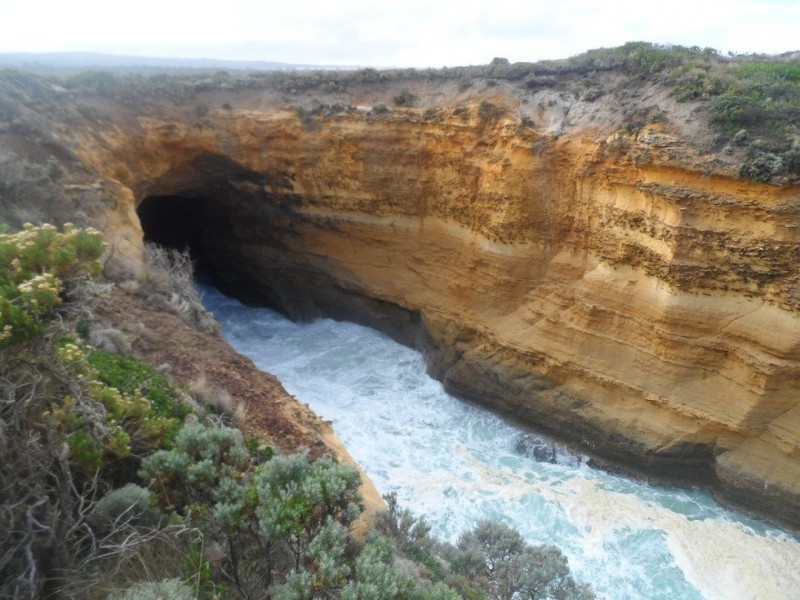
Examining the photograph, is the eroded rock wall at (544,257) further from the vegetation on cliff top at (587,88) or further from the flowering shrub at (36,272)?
the flowering shrub at (36,272)

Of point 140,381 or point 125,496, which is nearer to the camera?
point 125,496

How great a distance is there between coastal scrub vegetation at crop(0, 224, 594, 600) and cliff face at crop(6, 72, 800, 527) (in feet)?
19.5

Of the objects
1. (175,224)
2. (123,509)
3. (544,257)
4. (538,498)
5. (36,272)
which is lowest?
(538,498)

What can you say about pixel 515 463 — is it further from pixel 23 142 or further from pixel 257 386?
pixel 23 142

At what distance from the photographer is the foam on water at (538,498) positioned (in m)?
8.40

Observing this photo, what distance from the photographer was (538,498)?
31.9ft

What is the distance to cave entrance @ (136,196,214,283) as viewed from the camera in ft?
59.4

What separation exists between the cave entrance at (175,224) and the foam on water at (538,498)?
21.9ft

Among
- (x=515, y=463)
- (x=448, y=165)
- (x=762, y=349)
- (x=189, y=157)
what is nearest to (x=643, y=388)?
(x=762, y=349)

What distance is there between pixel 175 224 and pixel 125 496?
628 inches

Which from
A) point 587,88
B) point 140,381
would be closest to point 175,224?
point 587,88

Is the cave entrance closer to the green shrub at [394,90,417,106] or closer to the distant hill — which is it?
the distant hill

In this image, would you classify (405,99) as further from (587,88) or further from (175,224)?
(175,224)

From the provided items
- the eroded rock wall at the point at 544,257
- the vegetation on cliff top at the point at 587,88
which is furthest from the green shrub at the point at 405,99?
the eroded rock wall at the point at 544,257
